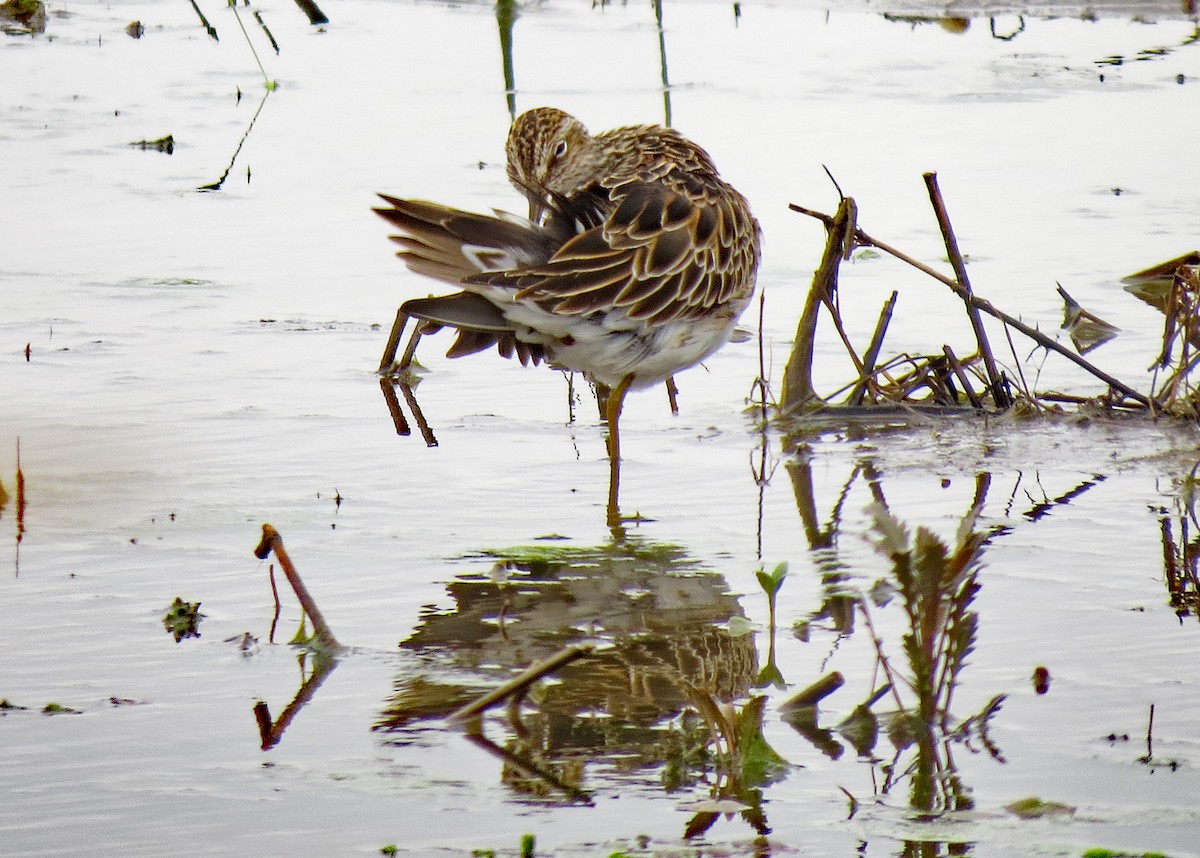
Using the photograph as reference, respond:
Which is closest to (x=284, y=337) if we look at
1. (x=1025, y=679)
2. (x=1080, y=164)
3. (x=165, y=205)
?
(x=165, y=205)

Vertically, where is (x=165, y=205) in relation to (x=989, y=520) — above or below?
above

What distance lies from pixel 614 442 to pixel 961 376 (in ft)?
4.63

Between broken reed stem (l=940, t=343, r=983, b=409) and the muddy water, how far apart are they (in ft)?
0.53

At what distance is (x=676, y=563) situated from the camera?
522cm

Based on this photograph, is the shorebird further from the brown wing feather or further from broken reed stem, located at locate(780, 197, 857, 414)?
broken reed stem, located at locate(780, 197, 857, 414)

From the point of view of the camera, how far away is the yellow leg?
229 inches

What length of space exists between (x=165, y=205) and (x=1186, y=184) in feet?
19.5

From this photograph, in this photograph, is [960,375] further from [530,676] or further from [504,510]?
[530,676]

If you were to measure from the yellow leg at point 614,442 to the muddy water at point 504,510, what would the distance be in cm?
9

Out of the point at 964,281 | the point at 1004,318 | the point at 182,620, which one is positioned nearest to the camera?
the point at 182,620

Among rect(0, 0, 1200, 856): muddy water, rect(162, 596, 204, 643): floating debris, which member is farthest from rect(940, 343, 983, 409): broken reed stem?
rect(162, 596, 204, 643): floating debris

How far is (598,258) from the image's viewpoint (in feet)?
19.4

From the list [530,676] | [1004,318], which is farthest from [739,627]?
[1004,318]

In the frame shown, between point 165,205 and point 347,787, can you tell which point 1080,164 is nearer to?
point 165,205
